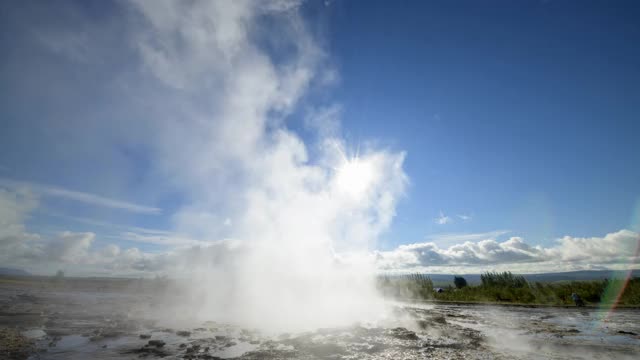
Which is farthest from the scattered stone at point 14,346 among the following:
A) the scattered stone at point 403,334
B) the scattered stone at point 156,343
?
the scattered stone at point 403,334

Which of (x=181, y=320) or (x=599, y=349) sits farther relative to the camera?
(x=181, y=320)

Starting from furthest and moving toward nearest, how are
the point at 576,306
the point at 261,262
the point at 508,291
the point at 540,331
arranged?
the point at 261,262
the point at 508,291
the point at 576,306
the point at 540,331

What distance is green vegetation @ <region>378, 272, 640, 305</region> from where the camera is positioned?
31828 mm

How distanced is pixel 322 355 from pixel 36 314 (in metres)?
27.4

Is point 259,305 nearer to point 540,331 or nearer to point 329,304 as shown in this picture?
point 329,304

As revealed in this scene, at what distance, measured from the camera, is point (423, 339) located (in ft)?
Result: 54.3

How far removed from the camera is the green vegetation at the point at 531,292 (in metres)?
31.8

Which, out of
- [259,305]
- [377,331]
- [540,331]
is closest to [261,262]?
[259,305]

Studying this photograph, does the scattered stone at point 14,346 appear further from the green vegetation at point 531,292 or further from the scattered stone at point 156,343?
the green vegetation at point 531,292

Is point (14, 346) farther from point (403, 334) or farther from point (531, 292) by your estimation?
point (531, 292)

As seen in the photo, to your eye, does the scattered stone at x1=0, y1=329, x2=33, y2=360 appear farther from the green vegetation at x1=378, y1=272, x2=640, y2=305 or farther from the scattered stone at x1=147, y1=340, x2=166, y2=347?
the green vegetation at x1=378, y1=272, x2=640, y2=305

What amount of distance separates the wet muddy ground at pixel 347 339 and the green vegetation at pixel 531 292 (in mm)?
9373

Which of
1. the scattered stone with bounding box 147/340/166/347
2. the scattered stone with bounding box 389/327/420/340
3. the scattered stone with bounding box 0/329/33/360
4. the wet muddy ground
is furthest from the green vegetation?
the scattered stone with bounding box 0/329/33/360

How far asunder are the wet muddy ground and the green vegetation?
9.37 metres
